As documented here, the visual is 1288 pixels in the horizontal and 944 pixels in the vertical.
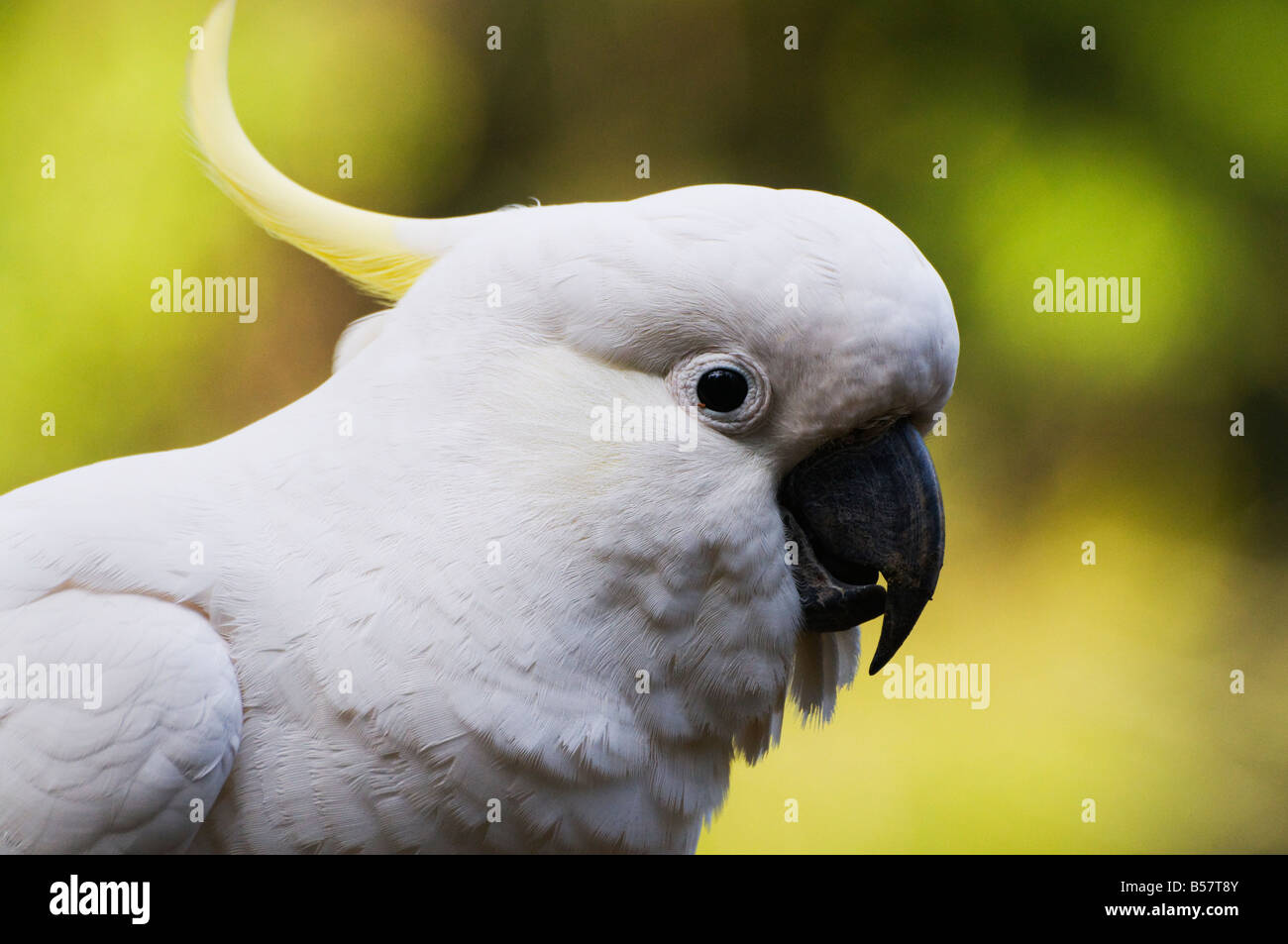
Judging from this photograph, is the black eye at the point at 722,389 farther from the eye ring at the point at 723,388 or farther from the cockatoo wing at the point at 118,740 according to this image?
the cockatoo wing at the point at 118,740

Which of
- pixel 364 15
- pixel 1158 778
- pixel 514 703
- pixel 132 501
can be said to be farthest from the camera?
pixel 1158 778

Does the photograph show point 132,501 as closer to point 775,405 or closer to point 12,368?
point 775,405

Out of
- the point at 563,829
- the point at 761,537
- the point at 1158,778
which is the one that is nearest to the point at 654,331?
the point at 761,537

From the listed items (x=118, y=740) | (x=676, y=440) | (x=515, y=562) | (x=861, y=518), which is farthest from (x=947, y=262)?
(x=118, y=740)

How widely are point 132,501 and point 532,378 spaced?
46 cm

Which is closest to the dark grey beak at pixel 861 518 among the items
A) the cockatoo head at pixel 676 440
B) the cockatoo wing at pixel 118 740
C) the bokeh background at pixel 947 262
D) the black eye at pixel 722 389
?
the cockatoo head at pixel 676 440

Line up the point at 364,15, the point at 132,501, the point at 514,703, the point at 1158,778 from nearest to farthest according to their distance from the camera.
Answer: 1. the point at 514,703
2. the point at 132,501
3. the point at 364,15
4. the point at 1158,778

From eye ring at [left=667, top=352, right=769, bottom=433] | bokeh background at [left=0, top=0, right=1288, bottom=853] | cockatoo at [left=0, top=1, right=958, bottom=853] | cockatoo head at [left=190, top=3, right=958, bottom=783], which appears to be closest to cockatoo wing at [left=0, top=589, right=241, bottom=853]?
cockatoo at [left=0, top=1, right=958, bottom=853]

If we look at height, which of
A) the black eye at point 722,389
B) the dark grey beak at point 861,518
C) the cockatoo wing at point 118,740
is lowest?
the cockatoo wing at point 118,740

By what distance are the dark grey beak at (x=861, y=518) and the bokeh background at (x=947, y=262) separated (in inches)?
68.0

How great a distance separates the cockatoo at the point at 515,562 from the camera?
992 millimetres

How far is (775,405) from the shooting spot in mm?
1046

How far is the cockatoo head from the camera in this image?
101 cm

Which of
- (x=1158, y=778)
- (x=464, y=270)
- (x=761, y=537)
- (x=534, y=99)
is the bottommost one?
(x=1158, y=778)
